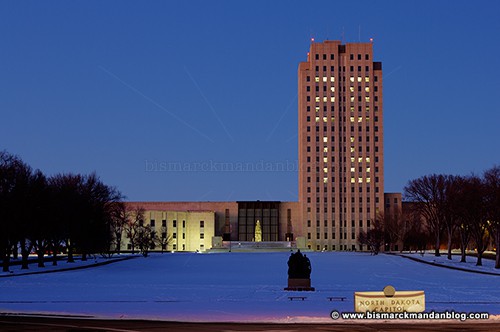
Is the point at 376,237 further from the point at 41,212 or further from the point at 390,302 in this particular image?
the point at 390,302

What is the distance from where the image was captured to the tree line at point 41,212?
63.5 metres

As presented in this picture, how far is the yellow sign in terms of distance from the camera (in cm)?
2438

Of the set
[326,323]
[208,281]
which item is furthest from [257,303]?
[208,281]

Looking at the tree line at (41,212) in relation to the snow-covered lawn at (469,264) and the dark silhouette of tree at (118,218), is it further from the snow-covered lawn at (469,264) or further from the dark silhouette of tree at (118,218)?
the snow-covered lawn at (469,264)

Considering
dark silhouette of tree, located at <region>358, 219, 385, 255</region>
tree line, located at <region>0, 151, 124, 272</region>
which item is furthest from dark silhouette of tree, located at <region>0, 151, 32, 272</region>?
dark silhouette of tree, located at <region>358, 219, 385, 255</region>

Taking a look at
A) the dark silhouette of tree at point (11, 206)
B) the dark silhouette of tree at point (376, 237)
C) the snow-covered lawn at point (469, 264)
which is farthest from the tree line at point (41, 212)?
the dark silhouette of tree at point (376, 237)

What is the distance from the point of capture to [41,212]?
2623 inches

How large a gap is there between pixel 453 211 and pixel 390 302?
6303cm

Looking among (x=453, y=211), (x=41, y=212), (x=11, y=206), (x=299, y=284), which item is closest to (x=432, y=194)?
(x=453, y=211)

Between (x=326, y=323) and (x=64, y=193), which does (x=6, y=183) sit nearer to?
(x=64, y=193)

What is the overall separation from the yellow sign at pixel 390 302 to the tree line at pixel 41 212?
44.3m

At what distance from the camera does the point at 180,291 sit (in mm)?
40844

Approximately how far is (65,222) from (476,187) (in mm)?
46914

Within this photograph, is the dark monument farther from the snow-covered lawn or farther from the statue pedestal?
the snow-covered lawn
